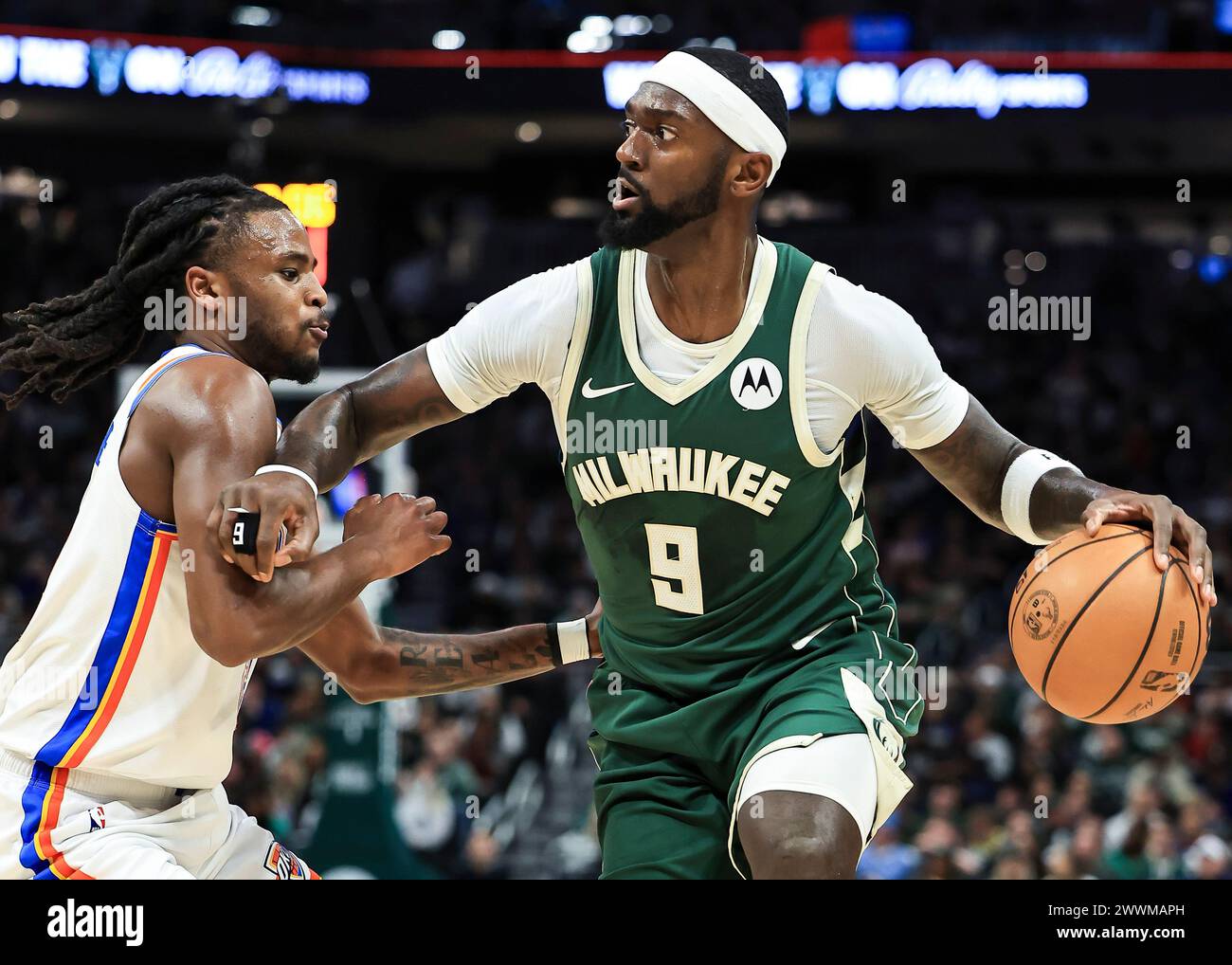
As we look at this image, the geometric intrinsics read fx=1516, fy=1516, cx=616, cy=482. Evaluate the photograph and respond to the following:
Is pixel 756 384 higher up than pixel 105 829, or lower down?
higher up

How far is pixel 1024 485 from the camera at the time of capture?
3.71 m

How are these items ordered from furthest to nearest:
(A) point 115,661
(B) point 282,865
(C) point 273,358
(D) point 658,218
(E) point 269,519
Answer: (D) point 658,218 → (C) point 273,358 → (B) point 282,865 → (A) point 115,661 → (E) point 269,519

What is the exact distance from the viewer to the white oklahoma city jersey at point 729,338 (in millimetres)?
3607

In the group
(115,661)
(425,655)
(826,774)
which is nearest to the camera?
(115,661)

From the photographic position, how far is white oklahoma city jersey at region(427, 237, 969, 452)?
3.61 meters

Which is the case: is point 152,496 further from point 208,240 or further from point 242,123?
point 242,123

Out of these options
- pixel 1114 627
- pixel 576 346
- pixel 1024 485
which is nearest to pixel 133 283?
pixel 576 346

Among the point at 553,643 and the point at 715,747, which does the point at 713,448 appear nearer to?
the point at 715,747

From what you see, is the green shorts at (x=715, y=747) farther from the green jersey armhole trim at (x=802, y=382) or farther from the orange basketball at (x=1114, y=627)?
the green jersey armhole trim at (x=802, y=382)

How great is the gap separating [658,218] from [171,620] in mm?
1457

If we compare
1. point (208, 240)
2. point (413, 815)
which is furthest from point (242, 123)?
point (208, 240)

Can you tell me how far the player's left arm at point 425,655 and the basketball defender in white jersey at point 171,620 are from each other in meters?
0.56

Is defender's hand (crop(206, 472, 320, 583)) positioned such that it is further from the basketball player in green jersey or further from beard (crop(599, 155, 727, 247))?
beard (crop(599, 155, 727, 247))

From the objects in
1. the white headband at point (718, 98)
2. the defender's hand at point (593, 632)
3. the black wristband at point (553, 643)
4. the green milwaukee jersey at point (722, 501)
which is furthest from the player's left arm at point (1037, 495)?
the black wristband at point (553, 643)
